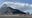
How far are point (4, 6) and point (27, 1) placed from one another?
0.50 meters

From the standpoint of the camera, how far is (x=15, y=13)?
1.36 meters

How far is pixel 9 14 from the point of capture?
1355 millimetres

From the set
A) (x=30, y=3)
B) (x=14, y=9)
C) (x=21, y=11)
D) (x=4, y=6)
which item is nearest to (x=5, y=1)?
(x=4, y=6)

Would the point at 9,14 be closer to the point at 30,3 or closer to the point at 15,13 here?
the point at 15,13

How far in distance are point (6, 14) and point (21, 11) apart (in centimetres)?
32

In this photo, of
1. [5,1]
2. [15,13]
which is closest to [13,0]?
[5,1]

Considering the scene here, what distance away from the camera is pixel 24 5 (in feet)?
4.43

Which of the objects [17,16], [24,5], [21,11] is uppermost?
[24,5]

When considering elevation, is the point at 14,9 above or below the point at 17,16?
above

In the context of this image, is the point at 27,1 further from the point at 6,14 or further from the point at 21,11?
the point at 6,14

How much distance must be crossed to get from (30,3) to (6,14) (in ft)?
1.85

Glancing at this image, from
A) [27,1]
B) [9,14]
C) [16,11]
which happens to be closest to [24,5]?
[27,1]

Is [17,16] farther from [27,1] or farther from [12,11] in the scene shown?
[27,1]

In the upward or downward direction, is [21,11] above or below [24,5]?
below
